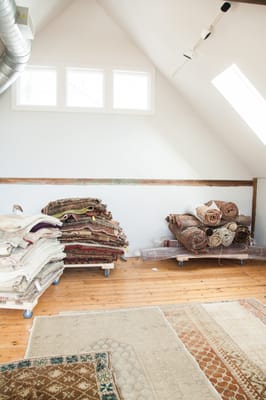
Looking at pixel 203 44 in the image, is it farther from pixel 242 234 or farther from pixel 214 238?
pixel 242 234

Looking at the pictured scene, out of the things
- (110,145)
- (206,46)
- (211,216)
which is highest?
(206,46)

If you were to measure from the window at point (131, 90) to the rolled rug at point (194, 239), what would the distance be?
5.40 feet

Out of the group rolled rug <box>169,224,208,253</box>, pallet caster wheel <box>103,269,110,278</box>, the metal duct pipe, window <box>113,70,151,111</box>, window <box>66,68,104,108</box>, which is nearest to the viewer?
the metal duct pipe

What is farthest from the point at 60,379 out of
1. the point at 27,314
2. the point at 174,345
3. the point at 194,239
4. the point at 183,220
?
the point at 183,220

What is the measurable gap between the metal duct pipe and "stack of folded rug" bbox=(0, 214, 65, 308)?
1.42 m

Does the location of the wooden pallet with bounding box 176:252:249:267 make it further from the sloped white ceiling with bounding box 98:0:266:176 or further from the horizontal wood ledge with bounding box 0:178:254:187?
the sloped white ceiling with bounding box 98:0:266:176

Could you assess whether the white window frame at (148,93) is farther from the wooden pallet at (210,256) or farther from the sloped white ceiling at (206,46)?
the wooden pallet at (210,256)

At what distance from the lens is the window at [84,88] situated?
3795 mm

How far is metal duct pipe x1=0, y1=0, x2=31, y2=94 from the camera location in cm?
203

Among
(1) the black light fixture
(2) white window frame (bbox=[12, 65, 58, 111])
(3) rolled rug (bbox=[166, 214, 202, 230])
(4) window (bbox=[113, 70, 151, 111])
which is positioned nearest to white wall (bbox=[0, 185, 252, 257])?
(3) rolled rug (bbox=[166, 214, 202, 230])

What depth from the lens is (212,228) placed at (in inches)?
142

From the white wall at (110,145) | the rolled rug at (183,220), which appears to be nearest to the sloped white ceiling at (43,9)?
the white wall at (110,145)

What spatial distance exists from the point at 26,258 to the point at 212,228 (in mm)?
2141

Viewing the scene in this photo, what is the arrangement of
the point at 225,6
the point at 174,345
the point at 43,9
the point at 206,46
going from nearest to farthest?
the point at 174,345 < the point at 225,6 < the point at 206,46 < the point at 43,9
